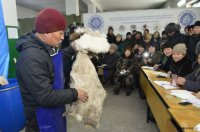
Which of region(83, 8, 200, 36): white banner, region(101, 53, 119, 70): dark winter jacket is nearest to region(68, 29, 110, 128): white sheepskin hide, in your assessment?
region(101, 53, 119, 70): dark winter jacket

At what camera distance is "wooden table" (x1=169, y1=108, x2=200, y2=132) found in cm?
132

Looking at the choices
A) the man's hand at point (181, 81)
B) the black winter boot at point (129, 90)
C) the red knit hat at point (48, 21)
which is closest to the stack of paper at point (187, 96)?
the man's hand at point (181, 81)

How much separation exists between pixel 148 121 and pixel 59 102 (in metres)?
2.26

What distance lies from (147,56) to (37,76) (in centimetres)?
427

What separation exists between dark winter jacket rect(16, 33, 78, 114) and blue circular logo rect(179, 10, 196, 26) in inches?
245

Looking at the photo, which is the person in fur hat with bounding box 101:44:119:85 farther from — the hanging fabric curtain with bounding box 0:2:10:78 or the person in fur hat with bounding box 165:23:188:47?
the hanging fabric curtain with bounding box 0:2:10:78

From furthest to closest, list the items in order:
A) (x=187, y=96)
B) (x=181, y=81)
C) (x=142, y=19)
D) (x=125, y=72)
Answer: (x=142, y=19)
(x=125, y=72)
(x=181, y=81)
(x=187, y=96)

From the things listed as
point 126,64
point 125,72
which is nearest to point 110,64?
point 126,64

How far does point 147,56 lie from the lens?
495 cm

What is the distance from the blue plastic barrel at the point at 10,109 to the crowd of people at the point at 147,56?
1495 mm

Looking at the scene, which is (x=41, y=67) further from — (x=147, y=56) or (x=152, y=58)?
(x=147, y=56)

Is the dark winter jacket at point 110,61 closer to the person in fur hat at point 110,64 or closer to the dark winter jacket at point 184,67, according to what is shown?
the person in fur hat at point 110,64

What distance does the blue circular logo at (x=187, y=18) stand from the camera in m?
6.41

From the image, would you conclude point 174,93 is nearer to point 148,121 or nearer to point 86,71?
point 148,121
